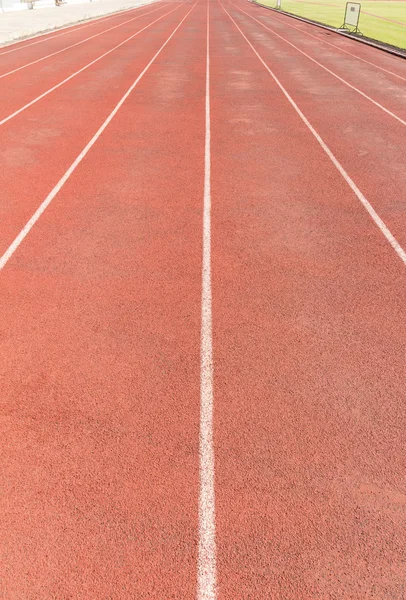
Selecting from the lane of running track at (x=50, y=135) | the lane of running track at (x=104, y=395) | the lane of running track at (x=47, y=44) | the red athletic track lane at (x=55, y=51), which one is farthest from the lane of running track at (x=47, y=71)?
the lane of running track at (x=104, y=395)

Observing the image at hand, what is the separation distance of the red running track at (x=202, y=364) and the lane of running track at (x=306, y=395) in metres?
0.02

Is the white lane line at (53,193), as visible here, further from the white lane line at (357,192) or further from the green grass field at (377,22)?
the green grass field at (377,22)

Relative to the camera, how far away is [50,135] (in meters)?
9.84

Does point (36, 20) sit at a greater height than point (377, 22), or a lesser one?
greater

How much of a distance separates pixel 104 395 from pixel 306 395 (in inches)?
63.6

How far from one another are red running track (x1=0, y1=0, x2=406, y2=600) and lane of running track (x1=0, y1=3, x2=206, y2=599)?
2 cm

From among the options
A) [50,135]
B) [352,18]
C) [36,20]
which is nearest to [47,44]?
[36,20]

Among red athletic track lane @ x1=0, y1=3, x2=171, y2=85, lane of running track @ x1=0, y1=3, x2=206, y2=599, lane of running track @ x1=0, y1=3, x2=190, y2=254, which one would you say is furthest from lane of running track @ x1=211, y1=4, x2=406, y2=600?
red athletic track lane @ x1=0, y1=3, x2=171, y2=85

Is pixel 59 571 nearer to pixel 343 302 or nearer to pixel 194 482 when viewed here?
pixel 194 482

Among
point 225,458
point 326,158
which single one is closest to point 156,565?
point 225,458

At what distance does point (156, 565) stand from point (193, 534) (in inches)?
11.2

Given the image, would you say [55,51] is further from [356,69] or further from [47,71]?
[356,69]

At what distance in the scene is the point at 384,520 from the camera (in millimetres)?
3158

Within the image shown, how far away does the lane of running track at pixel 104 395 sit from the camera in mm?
2945
